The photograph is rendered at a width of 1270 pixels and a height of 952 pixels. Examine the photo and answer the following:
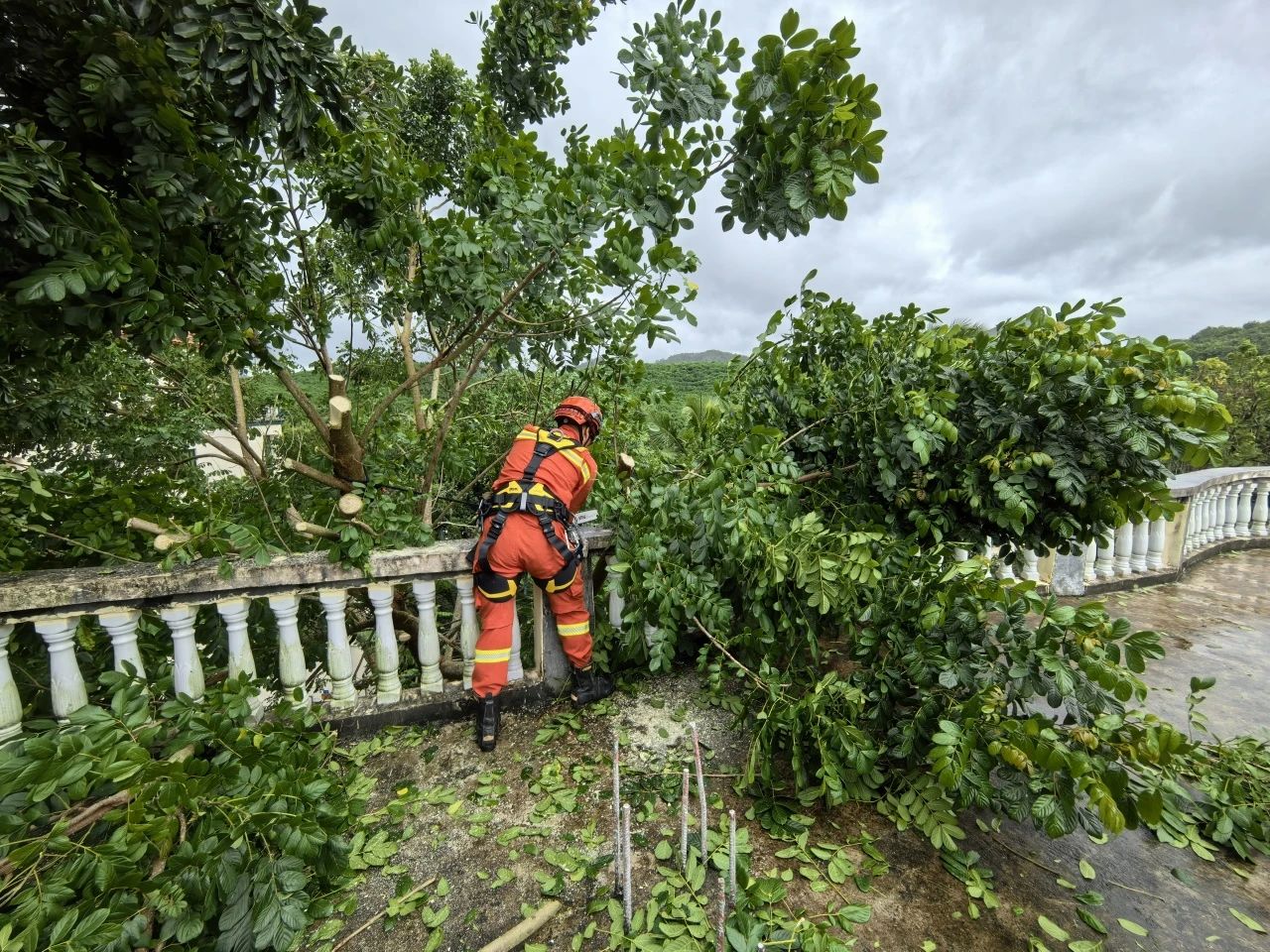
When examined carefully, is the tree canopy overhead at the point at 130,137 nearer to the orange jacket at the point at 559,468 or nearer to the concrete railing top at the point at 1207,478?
the orange jacket at the point at 559,468

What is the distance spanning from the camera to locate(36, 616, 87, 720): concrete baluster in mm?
2189

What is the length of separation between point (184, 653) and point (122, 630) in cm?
25

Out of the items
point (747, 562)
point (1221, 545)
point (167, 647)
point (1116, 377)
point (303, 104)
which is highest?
point (303, 104)

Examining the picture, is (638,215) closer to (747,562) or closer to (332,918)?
(747,562)

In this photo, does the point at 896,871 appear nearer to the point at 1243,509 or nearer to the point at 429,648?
the point at 429,648

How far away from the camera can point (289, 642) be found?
8.57ft

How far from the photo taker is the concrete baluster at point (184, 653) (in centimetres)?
236

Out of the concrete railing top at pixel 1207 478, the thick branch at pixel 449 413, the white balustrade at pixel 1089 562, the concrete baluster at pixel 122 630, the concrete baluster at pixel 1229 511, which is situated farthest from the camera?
the concrete baluster at pixel 1229 511

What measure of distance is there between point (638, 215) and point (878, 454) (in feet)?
5.56

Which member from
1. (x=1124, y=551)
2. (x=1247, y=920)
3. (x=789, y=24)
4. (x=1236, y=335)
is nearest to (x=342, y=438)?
(x=789, y=24)

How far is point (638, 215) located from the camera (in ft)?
8.17

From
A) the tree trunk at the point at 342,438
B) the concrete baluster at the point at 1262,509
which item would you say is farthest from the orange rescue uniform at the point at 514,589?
the concrete baluster at the point at 1262,509

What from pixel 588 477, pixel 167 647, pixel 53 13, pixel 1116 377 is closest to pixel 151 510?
pixel 167 647

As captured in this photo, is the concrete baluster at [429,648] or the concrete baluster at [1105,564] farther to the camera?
the concrete baluster at [1105,564]
